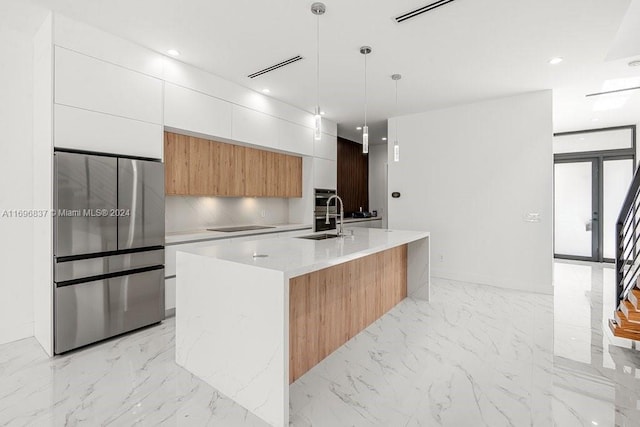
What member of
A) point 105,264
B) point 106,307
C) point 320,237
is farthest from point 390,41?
point 106,307

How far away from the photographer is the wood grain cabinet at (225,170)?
364 cm

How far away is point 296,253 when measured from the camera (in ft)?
7.36

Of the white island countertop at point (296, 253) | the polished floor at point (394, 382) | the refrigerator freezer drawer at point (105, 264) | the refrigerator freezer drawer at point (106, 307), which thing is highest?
the white island countertop at point (296, 253)

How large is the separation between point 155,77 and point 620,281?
5240mm

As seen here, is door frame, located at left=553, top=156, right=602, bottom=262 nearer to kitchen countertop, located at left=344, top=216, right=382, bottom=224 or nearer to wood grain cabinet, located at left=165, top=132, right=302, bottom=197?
kitchen countertop, located at left=344, top=216, right=382, bottom=224

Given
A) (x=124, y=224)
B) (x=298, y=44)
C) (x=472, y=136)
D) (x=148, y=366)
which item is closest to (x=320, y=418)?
(x=148, y=366)

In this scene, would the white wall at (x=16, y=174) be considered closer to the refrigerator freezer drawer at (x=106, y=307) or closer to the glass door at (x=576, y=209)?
the refrigerator freezer drawer at (x=106, y=307)

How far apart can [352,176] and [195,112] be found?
4.24 metres

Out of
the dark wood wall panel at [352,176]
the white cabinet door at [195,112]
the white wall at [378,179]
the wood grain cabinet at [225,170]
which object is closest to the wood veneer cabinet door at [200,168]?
the wood grain cabinet at [225,170]

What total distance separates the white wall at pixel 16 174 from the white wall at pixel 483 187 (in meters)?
4.98

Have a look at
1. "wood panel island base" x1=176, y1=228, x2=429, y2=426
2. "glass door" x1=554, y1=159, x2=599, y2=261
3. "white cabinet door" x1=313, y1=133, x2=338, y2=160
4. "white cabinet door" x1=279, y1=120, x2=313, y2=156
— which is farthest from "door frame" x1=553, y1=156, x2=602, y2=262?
"wood panel island base" x1=176, y1=228, x2=429, y2=426

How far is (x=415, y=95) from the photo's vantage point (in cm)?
460

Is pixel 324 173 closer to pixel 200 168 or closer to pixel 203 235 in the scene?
pixel 200 168

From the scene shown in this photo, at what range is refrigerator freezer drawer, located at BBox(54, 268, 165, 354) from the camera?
2.61 m
